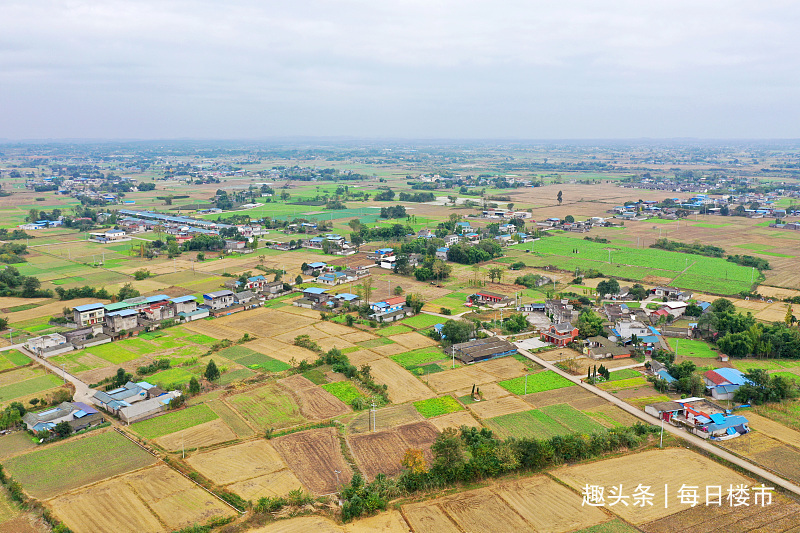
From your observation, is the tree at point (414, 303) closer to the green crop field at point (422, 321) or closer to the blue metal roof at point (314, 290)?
the green crop field at point (422, 321)

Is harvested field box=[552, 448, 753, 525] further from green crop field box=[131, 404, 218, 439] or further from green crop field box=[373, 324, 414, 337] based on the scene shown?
green crop field box=[373, 324, 414, 337]

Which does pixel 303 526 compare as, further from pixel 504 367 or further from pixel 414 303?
pixel 414 303

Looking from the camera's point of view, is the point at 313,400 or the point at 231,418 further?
the point at 313,400

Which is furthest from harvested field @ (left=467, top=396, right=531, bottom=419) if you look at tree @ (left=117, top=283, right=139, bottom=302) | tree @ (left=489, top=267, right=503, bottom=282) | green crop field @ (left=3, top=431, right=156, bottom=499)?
tree @ (left=117, top=283, right=139, bottom=302)

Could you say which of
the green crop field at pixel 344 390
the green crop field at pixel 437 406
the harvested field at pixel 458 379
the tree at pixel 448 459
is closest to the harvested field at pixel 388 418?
the green crop field at pixel 437 406

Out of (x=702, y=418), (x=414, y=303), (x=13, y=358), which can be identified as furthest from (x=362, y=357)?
(x=13, y=358)
